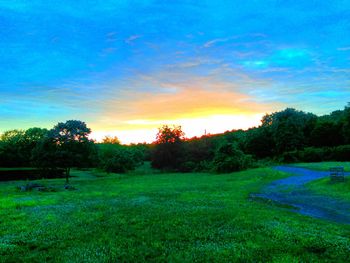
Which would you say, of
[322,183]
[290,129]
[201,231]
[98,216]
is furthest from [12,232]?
[290,129]

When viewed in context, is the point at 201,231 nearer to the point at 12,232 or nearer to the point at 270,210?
the point at 270,210

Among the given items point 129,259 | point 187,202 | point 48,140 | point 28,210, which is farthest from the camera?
point 48,140

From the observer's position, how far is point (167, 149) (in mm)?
81625

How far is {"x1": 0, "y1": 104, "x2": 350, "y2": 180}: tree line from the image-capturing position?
4791 cm

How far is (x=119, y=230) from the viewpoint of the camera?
1523 centimetres

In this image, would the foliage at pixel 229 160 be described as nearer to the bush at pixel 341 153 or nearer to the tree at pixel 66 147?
the bush at pixel 341 153

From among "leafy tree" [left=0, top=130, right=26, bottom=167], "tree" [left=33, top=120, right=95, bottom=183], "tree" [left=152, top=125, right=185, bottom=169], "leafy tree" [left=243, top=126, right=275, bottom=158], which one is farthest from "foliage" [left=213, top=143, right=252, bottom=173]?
"leafy tree" [left=0, top=130, right=26, bottom=167]

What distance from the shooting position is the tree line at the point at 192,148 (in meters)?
47.9

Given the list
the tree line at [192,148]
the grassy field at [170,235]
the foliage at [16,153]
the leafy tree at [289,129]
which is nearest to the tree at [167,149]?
the tree line at [192,148]

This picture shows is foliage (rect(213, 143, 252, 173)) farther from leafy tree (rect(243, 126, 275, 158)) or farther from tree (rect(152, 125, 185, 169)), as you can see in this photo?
leafy tree (rect(243, 126, 275, 158))

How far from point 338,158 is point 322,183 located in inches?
2033

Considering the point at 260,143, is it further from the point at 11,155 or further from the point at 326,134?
the point at 11,155

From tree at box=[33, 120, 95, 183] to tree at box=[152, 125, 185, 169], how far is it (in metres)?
33.9

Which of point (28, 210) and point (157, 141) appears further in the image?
point (157, 141)
